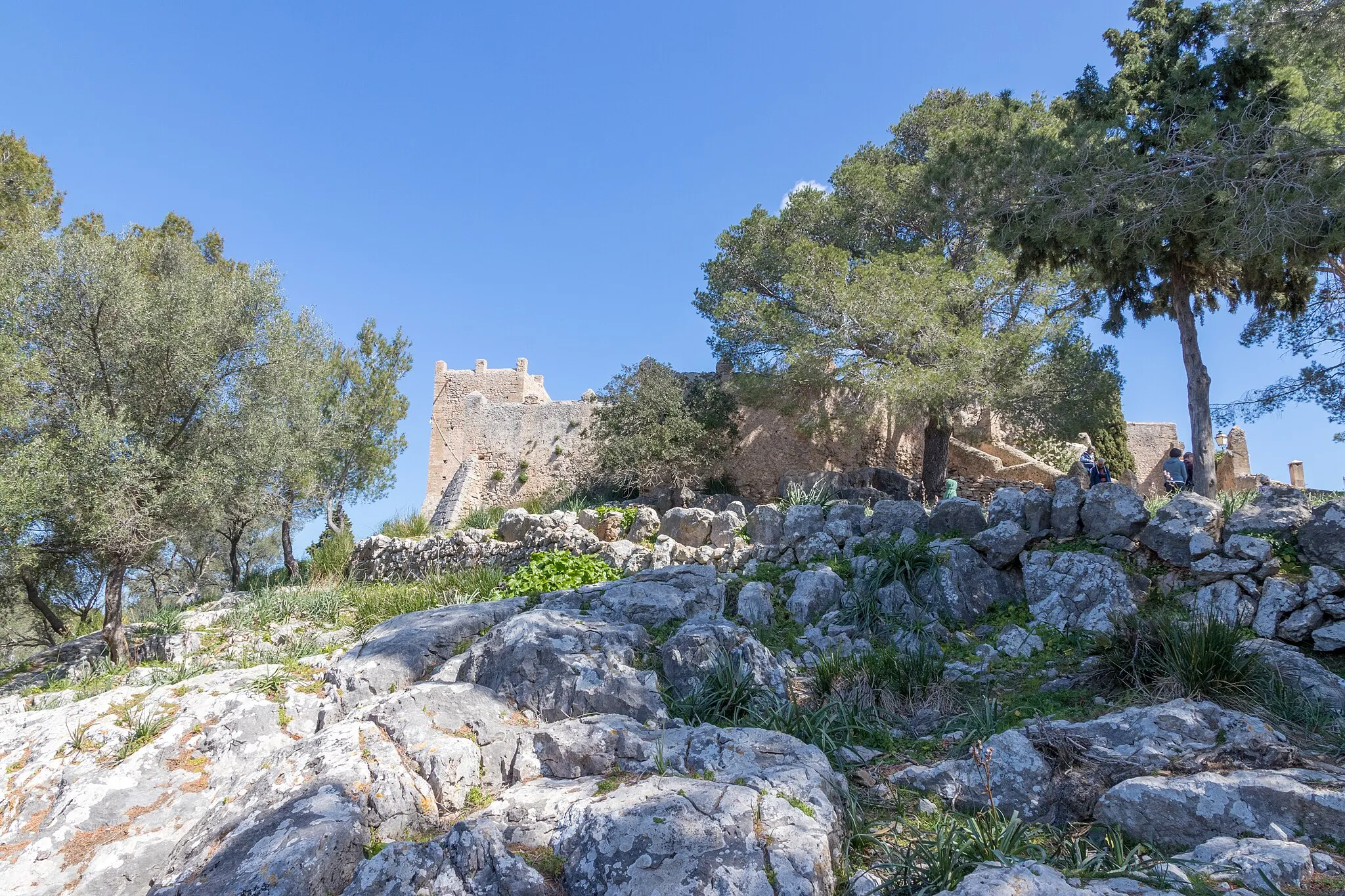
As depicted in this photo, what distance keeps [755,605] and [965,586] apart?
2447 millimetres

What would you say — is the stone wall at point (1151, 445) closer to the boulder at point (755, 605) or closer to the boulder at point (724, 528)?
the boulder at point (724, 528)

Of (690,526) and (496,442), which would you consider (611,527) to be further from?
(496,442)

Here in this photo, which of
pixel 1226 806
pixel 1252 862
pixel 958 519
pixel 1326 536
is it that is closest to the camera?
pixel 1252 862

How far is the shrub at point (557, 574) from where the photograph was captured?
11.3 metres

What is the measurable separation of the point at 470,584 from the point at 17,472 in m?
6.34

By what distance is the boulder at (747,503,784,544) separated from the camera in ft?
37.2

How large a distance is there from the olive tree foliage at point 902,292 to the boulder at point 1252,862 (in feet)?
33.3

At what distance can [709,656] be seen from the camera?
7504 millimetres

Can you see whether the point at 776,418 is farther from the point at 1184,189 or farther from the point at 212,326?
the point at 212,326

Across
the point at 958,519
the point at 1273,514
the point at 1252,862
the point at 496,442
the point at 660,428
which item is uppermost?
the point at 496,442

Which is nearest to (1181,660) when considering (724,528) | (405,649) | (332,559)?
(724,528)

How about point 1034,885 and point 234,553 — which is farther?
point 234,553

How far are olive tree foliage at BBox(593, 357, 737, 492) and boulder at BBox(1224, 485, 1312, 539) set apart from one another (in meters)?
11.3

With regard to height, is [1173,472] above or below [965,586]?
above
